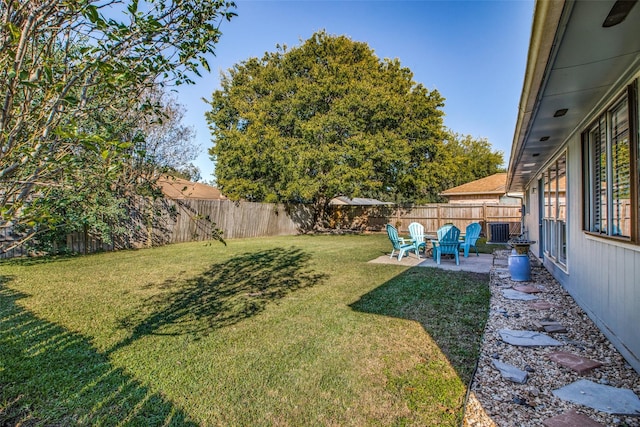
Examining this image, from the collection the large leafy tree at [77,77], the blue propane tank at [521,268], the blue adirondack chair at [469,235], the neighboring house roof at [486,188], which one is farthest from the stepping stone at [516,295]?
the neighboring house roof at [486,188]

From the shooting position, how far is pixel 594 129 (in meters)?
4.15

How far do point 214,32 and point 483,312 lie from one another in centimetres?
441

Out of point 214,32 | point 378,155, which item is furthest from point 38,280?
point 378,155

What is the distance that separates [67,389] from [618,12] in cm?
446

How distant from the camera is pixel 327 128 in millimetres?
16844

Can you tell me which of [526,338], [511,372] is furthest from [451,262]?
[511,372]

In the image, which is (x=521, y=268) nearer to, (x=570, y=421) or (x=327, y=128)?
(x=570, y=421)

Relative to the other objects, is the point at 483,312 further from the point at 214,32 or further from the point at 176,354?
the point at 214,32

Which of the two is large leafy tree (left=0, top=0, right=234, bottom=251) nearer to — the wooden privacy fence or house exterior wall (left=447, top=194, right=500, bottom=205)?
the wooden privacy fence

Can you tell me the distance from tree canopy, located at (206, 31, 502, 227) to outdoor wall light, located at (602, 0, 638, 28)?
13.9m

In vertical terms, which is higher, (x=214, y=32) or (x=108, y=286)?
(x=214, y=32)

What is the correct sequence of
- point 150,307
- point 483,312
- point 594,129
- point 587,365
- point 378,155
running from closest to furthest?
point 587,365, point 594,129, point 483,312, point 150,307, point 378,155

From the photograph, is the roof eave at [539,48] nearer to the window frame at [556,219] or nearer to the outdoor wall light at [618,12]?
the outdoor wall light at [618,12]

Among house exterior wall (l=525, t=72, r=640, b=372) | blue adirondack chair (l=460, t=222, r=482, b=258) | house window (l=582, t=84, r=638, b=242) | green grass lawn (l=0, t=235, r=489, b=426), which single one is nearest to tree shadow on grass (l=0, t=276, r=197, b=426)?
green grass lawn (l=0, t=235, r=489, b=426)
